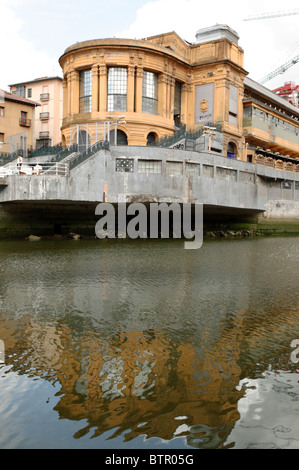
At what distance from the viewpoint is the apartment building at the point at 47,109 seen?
69.6m

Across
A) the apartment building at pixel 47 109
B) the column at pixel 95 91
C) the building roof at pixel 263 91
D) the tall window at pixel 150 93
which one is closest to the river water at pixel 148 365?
the column at pixel 95 91

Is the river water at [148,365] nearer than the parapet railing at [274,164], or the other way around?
the river water at [148,365]

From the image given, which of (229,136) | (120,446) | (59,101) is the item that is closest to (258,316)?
(120,446)

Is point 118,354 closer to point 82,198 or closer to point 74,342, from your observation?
point 74,342

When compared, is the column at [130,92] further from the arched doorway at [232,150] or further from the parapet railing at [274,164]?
the parapet railing at [274,164]

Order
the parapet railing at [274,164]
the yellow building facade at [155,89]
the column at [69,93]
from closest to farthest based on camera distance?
1. the yellow building facade at [155,89]
2. the column at [69,93]
3. the parapet railing at [274,164]

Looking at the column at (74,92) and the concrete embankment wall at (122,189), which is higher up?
the column at (74,92)

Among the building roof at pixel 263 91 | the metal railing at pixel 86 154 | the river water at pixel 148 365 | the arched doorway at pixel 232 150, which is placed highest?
the building roof at pixel 263 91

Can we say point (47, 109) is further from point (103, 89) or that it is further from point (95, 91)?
point (103, 89)

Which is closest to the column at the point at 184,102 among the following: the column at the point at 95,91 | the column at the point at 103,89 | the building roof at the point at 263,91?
the building roof at the point at 263,91

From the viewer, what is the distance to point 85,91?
49.3 metres

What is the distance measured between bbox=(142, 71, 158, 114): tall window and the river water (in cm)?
3668

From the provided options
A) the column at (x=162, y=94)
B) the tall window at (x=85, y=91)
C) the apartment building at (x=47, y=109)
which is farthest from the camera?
the apartment building at (x=47, y=109)

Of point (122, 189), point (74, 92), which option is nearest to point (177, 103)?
point (74, 92)
